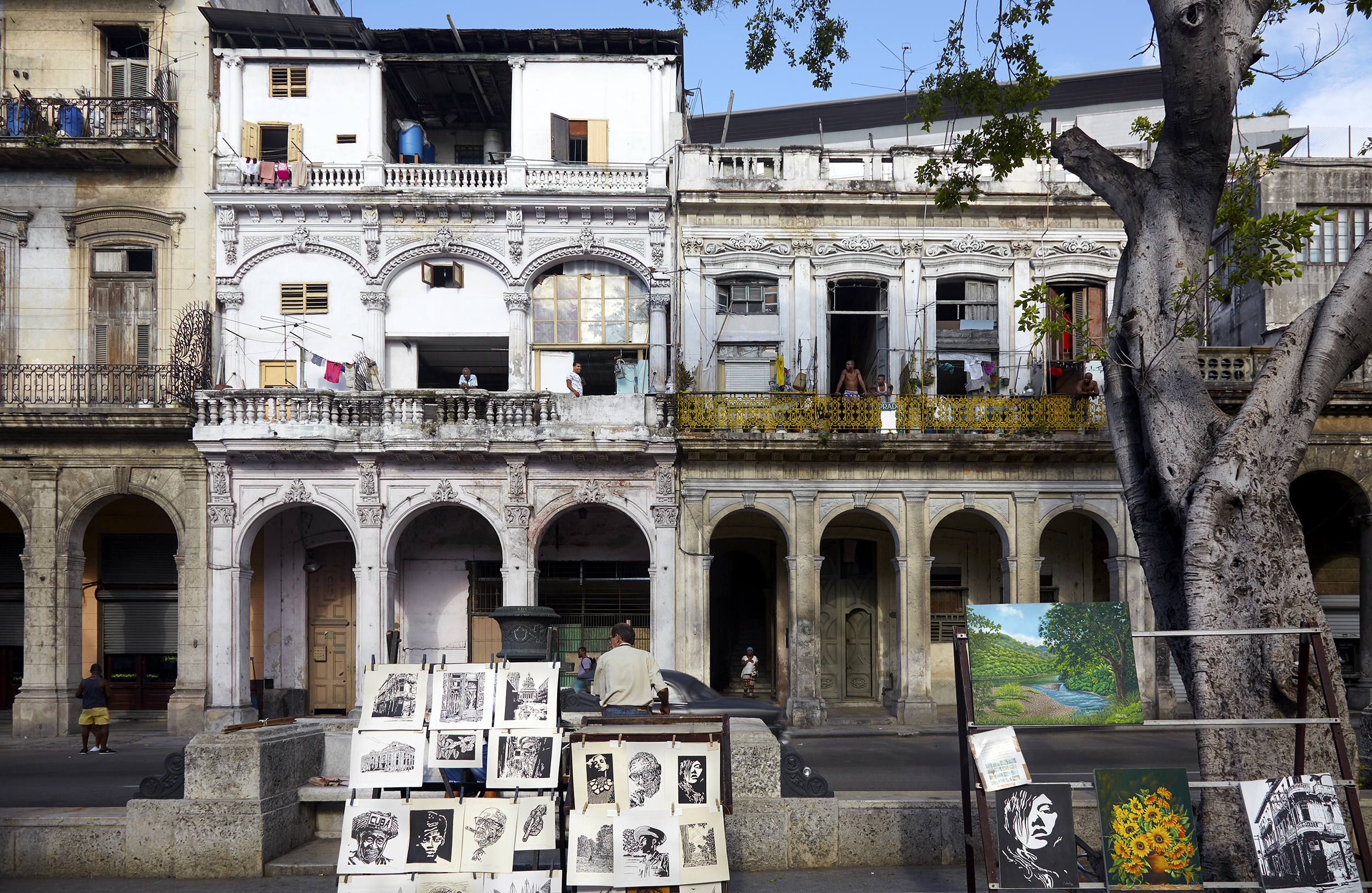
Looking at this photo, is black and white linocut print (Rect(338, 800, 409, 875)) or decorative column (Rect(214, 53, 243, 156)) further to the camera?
decorative column (Rect(214, 53, 243, 156))

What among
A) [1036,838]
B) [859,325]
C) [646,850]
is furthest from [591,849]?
[859,325]

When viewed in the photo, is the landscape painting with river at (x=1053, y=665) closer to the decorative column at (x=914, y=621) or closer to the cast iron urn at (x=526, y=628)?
the cast iron urn at (x=526, y=628)

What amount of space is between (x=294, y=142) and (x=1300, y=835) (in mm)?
21004

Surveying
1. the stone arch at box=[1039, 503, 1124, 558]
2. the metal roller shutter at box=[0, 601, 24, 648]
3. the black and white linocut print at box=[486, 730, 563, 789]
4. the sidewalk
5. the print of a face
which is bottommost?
the sidewalk

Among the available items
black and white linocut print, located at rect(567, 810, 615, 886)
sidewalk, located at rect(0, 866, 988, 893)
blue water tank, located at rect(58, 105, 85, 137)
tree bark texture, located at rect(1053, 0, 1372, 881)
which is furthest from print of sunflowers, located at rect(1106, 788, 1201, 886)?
blue water tank, located at rect(58, 105, 85, 137)

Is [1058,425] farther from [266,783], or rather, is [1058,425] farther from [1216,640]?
[266,783]

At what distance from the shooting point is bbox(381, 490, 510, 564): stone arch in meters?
19.7

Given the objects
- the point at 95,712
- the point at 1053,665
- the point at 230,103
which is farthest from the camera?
the point at 230,103

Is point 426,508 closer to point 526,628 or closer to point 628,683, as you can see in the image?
point 526,628

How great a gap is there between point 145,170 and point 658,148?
420 inches

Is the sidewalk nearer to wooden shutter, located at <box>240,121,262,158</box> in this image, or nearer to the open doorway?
the open doorway

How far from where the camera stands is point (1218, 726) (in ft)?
20.3

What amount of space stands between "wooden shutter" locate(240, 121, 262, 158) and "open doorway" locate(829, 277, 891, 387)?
12.4 meters

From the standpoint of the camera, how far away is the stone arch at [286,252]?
67.2 feet
